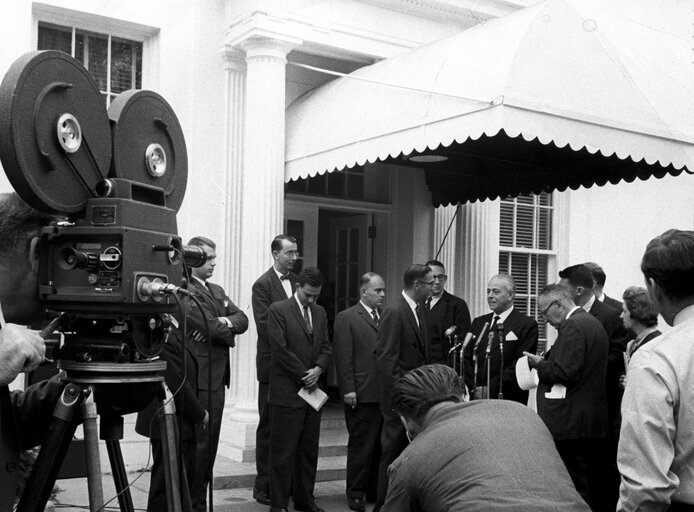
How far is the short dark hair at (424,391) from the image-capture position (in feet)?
9.86

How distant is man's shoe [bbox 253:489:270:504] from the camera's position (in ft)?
21.8

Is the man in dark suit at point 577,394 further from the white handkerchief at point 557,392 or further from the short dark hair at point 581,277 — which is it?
the short dark hair at point 581,277

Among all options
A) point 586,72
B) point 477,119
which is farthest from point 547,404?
point 586,72

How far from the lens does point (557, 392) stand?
20.2ft

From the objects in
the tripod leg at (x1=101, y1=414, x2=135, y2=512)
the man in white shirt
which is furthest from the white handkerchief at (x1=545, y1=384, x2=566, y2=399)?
the tripod leg at (x1=101, y1=414, x2=135, y2=512)

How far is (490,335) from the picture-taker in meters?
7.18

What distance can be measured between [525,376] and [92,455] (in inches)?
182

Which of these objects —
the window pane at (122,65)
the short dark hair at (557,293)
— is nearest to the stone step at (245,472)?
the short dark hair at (557,293)

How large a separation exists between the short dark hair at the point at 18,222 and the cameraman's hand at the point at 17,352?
0.30 metres

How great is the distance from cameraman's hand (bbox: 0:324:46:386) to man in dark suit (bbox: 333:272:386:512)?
4.92 metres

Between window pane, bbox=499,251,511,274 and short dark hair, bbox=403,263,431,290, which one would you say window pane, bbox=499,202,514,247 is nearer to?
window pane, bbox=499,251,511,274

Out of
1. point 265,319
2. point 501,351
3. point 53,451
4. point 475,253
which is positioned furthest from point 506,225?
point 53,451

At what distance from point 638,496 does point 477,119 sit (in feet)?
14.6

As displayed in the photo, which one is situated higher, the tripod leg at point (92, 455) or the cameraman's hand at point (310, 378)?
the tripod leg at point (92, 455)
